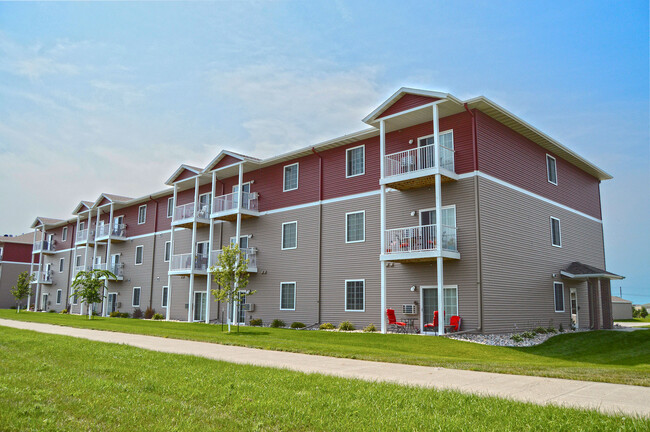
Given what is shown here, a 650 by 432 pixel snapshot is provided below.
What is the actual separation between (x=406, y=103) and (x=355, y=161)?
14.8ft

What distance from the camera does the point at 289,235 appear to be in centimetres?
2622

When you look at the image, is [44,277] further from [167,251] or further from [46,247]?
[167,251]

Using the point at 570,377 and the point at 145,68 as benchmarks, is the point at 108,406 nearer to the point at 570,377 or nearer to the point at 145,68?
the point at 570,377

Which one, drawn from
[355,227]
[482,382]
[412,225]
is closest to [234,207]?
[355,227]

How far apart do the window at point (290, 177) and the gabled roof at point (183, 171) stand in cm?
615

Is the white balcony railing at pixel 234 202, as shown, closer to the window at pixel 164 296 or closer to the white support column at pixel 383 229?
the window at pixel 164 296

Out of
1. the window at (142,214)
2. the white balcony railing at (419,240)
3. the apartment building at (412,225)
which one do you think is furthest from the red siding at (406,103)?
the window at (142,214)

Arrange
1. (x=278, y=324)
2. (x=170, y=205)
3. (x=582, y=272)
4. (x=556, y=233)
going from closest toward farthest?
1. (x=582, y=272)
2. (x=556, y=233)
3. (x=278, y=324)
4. (x=170, y=205)

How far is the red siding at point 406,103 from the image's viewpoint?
1966 cm

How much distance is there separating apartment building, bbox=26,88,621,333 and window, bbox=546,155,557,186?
2.1 inches

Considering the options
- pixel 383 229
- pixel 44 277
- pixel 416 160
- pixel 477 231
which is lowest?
pixel 44 277

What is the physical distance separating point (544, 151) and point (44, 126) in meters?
21.1

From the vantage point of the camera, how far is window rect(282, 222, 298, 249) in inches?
1019

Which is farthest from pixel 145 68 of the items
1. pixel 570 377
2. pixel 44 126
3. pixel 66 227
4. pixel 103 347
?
pixel 66 227
